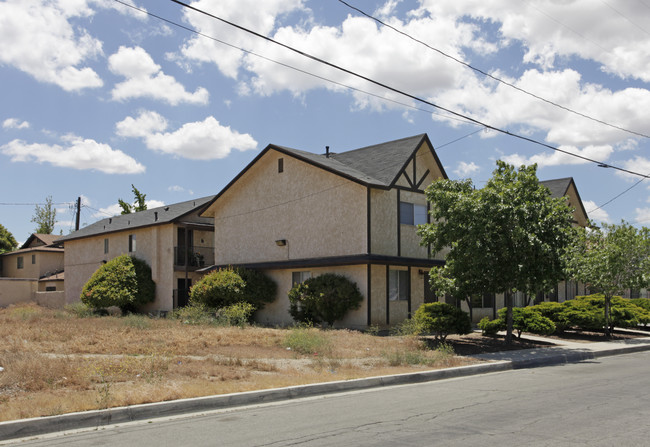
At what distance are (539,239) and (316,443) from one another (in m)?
12.9

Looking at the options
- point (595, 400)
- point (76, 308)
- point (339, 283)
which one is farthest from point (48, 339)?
point (76, 308)

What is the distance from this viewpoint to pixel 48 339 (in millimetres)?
17094

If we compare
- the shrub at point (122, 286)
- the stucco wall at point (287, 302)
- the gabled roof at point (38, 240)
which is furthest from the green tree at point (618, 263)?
the gabled roof at point (38, 240)

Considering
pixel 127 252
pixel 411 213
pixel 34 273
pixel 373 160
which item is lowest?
pixel 34 273

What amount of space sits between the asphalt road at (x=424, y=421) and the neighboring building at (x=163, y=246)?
80.3 ft

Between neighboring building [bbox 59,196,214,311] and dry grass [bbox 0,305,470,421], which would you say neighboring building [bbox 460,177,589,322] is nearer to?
dry grass [bbox 0,305,470,421]

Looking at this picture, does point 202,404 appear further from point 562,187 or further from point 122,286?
point 562,187

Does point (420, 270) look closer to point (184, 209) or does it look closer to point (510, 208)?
point (510, 208)

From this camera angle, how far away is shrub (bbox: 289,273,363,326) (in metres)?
23.2

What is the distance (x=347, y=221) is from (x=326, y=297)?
3.25 metres

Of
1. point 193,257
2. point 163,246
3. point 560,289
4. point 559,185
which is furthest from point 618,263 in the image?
point 163,246

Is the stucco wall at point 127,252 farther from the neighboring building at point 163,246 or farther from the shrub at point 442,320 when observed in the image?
the shrub at point 442,320

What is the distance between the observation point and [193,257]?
34.6m

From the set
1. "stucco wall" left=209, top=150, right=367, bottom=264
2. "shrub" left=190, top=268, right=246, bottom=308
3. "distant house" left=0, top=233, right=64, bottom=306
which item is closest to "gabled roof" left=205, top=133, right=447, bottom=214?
"stucco wall" left=209, top=150, right=367, bottom=264
